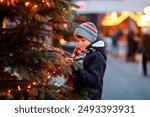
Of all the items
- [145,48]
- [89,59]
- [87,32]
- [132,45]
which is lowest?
[132,45]

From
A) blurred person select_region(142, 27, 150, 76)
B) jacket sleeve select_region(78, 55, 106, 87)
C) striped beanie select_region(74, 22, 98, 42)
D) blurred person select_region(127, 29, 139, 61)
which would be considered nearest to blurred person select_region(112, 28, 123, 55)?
blurred person select_region(127, 29, 139, 61)

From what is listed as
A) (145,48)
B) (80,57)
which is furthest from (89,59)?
(145,48)

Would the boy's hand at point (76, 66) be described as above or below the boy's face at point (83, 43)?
below

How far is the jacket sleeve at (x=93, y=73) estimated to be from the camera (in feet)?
15.6

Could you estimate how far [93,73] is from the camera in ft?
15.7

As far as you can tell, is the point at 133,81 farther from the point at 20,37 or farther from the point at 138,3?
the point at 20,37

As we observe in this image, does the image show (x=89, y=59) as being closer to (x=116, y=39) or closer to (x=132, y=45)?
(x=132, y=45)

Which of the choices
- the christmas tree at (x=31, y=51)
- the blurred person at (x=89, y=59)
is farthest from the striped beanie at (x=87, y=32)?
the christmas tree at (x=31, y=51)

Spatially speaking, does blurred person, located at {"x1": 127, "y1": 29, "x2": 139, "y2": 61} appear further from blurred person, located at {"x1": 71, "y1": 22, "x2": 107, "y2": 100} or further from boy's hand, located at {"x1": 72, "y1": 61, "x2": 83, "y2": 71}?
boy's hand, located at {"x1": 72, "y1": 61, "x2": 83, "y2": 71}

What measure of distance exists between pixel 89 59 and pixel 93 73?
16 centimetres

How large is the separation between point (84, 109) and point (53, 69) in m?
0.50

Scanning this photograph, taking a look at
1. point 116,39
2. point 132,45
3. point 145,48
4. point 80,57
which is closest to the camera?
point 80,57

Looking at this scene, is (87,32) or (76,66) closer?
(76,66)

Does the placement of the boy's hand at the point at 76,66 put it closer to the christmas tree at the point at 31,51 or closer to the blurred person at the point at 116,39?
the christmas tree at the point at 31,51
